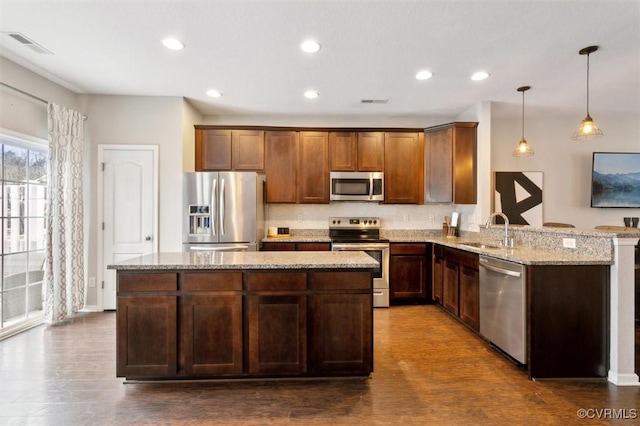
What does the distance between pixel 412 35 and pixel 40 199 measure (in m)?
4.42

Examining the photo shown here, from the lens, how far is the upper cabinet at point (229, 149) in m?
4.62

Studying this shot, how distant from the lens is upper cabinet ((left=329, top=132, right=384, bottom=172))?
4746 mm

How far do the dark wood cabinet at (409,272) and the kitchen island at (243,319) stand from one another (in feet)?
7.04

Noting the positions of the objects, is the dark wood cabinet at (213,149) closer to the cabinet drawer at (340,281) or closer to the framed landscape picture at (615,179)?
the cabinet drawer at (340,281)

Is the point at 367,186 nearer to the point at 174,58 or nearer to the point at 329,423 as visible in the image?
the point at 174,58

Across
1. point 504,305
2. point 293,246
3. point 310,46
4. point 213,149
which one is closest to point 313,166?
point 293,246

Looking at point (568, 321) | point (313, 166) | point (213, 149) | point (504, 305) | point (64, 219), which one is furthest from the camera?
point (313, 166)

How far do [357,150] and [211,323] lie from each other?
3.31 metres

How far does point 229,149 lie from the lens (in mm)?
4648

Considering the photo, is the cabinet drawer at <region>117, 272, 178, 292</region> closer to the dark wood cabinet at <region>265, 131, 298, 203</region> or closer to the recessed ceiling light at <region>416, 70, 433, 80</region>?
the dark wood cabinet at <region>265, 131, 298, 203</region>

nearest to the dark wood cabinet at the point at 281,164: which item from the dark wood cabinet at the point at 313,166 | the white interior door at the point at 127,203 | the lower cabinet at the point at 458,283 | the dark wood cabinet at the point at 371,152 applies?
the dark wood cabinet at the point at 313,166

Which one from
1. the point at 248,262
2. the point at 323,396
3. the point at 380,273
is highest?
the point at 248,262

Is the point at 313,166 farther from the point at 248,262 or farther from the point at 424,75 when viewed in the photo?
the point at 248,262

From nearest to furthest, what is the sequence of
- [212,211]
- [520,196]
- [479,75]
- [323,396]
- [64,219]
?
[323,396] → [479,75] → [64,219] → [212,211] → [520,196]
